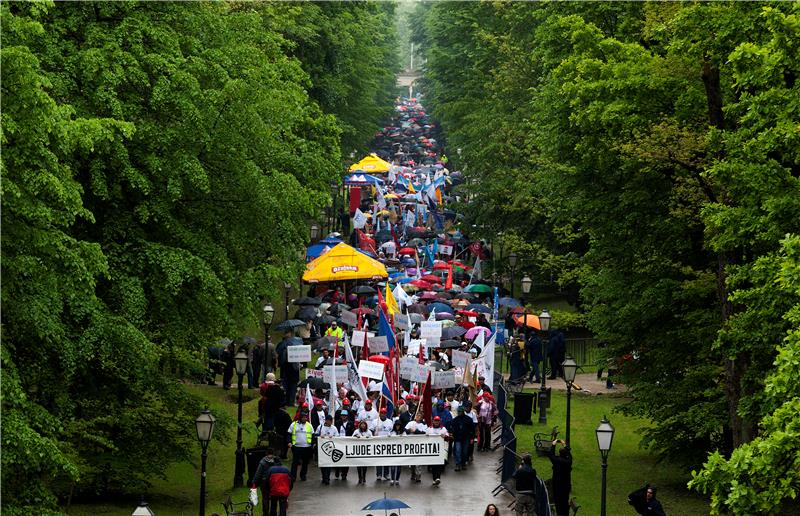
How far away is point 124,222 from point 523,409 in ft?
41.4

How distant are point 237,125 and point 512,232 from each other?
23201 millimetres

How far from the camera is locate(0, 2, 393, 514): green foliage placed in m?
21.8

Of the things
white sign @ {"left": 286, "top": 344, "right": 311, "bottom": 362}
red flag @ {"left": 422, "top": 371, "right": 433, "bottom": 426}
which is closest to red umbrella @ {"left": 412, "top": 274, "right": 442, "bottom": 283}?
white sign @ {"left": 286, "top": 344, "right": 311, "bottom": 362}

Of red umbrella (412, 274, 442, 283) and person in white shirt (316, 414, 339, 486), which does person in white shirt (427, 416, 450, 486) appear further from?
red umbrella (412, 274, 442, 283)

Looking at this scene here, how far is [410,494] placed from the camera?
1146 inches

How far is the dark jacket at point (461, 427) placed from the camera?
3092 centimetres

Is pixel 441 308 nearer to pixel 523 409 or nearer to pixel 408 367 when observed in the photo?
pixel 523 409

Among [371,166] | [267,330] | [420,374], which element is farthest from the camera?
[371,166]

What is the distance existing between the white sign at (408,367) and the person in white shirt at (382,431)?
216 centimetres

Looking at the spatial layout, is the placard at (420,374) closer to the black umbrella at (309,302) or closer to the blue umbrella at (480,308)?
the black umbrella at (309,302)

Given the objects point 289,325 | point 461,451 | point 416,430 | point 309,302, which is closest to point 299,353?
point 461,451

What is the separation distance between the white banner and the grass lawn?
3.10 meters

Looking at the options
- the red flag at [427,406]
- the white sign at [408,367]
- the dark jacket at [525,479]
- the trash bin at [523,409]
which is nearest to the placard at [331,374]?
the white sign at [408,367]

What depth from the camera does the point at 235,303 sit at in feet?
102
